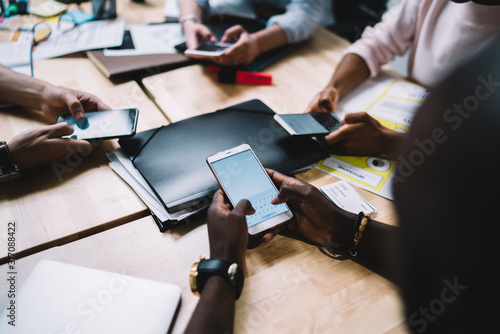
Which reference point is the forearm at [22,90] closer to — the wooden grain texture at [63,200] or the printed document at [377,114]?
the wooden grain texture at [63,200]

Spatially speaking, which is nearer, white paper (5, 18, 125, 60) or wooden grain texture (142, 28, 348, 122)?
wooden grain texture (142, 28, 348, 122)

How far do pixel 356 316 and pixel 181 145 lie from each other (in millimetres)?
565

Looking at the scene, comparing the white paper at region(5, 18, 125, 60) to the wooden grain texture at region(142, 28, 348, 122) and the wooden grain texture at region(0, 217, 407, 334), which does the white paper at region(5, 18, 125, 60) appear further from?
the wooden grain texture at region(0, 217, 407, 334)

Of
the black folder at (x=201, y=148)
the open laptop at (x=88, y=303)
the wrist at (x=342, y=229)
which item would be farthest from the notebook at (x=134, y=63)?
the wrist at (x=342, y=229)

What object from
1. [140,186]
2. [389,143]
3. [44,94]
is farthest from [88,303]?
[389,143]

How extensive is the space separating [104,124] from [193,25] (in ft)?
2.17

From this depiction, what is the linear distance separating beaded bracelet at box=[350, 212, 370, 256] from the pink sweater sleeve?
709 millimetres

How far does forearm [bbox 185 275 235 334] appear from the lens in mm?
547

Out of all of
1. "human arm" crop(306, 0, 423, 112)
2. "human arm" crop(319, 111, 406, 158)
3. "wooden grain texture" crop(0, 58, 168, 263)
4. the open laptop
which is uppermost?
"human arm" crop(306, 0, 423, 112)

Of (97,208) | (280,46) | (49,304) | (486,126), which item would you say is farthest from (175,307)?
(280,46)

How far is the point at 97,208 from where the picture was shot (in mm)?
782

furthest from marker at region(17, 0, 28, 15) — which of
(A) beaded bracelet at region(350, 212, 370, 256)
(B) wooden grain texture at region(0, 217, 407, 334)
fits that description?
(A) beaded bracelet at region(350, 212, 370, 256)

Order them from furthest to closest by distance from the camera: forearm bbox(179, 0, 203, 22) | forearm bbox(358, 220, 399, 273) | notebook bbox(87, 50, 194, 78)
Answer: forearm bbox(179, 0, 203, 22) → notebook bbox(87, 50, 194, 78) → forearm bbox(358, 220, 399, 273)

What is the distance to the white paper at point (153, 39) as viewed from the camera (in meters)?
1.29
